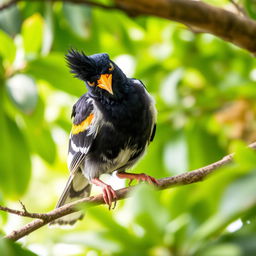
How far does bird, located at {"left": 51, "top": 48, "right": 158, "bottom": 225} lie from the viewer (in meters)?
3.69

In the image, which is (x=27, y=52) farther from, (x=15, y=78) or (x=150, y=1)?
(x=150, y=1)

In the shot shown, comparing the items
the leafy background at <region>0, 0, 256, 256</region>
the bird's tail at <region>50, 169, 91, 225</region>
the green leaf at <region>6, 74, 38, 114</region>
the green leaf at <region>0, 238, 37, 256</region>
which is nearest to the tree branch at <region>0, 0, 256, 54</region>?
the leafy background at <region>0, 0, 256, 256</region>

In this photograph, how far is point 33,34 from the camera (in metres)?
3.94

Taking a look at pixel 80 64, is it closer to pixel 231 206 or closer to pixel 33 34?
pixel 33 34

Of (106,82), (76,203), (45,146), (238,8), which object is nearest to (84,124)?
(106,82)

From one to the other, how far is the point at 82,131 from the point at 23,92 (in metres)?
0.59

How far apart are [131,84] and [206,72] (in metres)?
1.07

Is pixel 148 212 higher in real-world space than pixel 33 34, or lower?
lower

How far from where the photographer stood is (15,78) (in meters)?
3.66

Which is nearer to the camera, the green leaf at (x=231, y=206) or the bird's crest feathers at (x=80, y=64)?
the green leaf at (x=231, y=206)

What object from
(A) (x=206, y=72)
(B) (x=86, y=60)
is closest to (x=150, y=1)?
(B) (x=86, y=60)

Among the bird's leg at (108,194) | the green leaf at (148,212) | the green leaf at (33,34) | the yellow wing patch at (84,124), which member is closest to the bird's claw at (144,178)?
the bird's leg at (108,194)

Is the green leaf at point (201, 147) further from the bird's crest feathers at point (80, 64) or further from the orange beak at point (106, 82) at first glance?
the bird's crest feathers at point (80, 64)

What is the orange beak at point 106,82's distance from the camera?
11.8 ft
